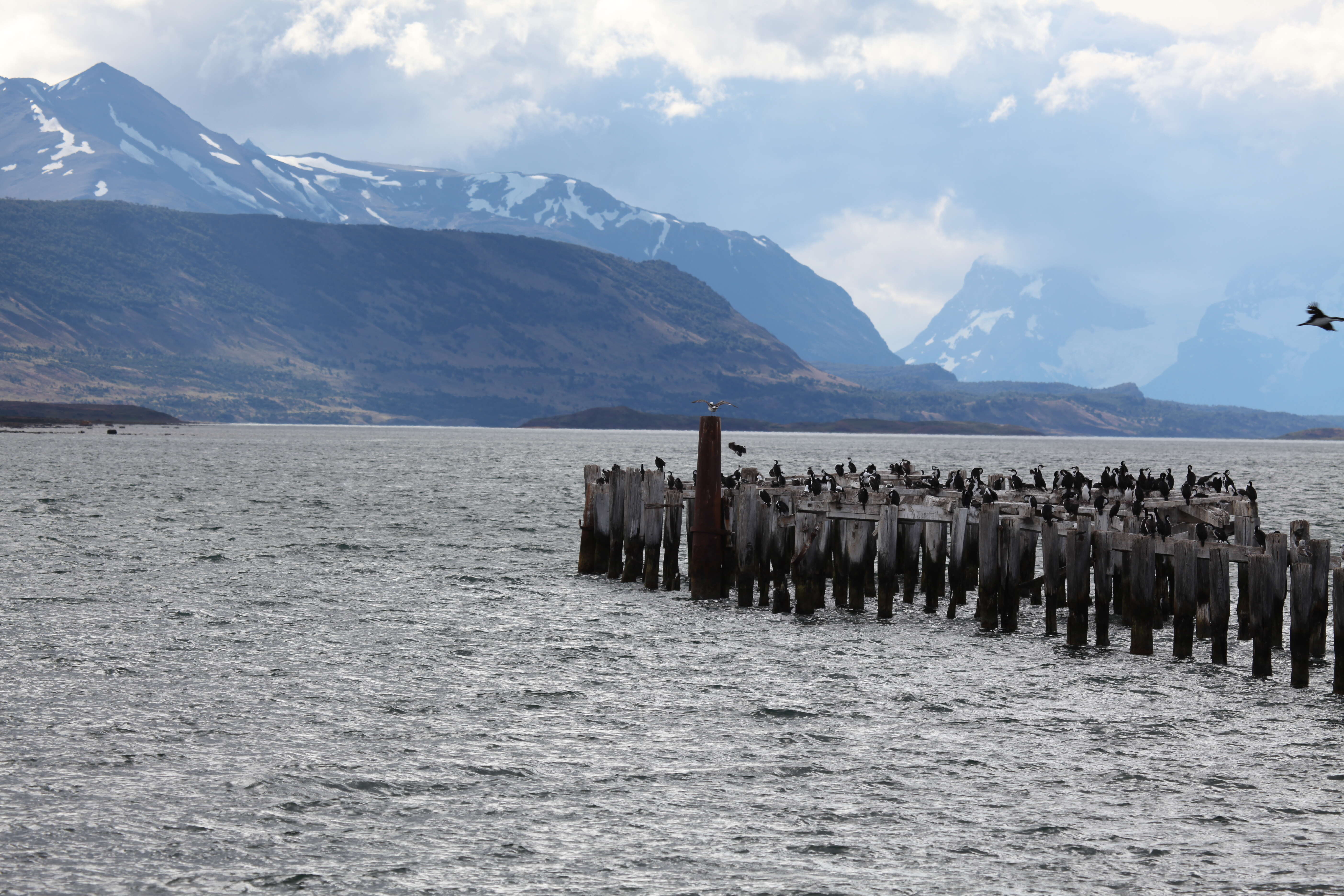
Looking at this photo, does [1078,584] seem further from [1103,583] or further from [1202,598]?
[1202,598]

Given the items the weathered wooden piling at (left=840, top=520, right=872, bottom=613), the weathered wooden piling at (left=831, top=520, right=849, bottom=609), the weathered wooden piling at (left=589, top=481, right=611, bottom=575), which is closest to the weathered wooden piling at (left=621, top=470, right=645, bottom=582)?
the weathered wooden piling at (left=589, top=481, right=611, bottom=575)

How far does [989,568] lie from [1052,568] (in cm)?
107

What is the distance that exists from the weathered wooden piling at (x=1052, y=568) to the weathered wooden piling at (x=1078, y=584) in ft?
0.52

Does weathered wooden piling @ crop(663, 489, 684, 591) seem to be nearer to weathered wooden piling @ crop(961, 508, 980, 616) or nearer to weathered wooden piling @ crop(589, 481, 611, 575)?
weathered wooden piling @ crop(589, 481, 611, 575)

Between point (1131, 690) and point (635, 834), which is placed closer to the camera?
point (635, 834)

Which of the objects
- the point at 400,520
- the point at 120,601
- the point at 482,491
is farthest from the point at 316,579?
the point at 482,491

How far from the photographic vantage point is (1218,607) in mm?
15914

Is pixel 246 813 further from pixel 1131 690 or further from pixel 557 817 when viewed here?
pixel 1131 690

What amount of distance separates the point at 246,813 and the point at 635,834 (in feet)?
10.5

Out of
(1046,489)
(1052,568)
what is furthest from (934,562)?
(1046,489)

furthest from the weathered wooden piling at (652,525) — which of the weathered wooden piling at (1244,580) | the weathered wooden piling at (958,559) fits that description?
the weathered wooden piling at (1244,580)

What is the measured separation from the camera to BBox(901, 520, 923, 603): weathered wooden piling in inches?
794

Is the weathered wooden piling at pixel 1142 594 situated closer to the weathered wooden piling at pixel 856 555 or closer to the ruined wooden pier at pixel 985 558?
the ruined wooden pier at pixel 985 558

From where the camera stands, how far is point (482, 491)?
2367 inches
